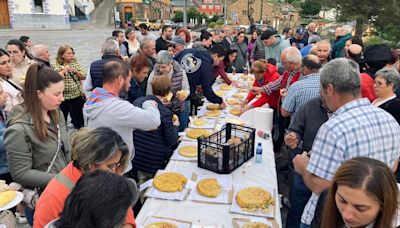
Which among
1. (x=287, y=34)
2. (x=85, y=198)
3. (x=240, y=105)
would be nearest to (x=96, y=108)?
(x=85, y=198)

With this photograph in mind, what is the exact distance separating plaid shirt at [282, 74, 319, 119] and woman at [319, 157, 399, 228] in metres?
2.04

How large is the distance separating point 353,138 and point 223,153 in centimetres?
121

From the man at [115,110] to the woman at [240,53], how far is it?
6.17 m

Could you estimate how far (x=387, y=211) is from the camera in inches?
55.7

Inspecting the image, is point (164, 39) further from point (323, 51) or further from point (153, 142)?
point (153, 142)

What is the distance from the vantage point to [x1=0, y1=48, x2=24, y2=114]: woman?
3387 millimetres

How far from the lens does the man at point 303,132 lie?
293cm

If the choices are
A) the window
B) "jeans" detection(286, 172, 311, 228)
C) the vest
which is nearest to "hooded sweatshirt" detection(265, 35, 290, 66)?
the vest

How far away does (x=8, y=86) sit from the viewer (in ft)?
11.4

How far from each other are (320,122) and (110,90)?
1.88m

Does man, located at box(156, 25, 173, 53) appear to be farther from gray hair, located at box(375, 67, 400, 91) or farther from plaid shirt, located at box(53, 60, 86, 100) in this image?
gray hair, located at box(375, 67, 400, 91)

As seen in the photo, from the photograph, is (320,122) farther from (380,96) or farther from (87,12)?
(87,12)

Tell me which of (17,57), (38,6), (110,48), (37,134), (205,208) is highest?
(38,6)

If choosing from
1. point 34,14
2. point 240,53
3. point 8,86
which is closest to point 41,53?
point 8,86
